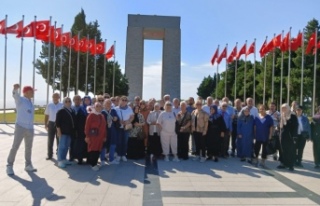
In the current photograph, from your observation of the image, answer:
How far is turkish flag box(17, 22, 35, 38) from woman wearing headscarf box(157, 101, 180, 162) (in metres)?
13.7

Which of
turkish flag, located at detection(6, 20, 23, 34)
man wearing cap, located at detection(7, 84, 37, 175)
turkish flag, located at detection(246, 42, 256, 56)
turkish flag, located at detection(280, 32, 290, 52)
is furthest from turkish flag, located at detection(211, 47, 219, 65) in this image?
man wearing cap, located at detection(7, 84, 37, 175)

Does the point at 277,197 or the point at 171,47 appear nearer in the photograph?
the point at 277,197

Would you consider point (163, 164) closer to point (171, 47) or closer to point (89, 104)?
point (89, 104)

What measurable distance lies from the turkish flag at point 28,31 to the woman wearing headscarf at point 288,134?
1625cm

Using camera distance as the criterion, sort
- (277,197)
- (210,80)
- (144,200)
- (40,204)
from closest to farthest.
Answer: (40,204), (144,200), (277,197), (210,80)

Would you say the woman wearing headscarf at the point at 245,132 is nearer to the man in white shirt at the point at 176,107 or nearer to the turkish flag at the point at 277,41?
the man in white shirt at the point at 176,107

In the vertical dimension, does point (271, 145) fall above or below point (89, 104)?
below

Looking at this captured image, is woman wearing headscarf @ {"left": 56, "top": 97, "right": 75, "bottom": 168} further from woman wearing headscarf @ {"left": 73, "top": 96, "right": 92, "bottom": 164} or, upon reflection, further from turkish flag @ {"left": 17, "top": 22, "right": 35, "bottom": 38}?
turkish flag @ {"left": 17, "top": 22, "right": 35, "bottom": 38}

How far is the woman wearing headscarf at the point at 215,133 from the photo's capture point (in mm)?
10539

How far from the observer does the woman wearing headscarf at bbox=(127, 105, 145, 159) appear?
34.1ft

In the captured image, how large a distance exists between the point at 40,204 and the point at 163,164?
4523 millimetres

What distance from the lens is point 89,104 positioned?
10.2 meters

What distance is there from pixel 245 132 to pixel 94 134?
432cm

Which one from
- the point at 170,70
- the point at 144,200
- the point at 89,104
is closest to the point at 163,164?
the point at 89,104
